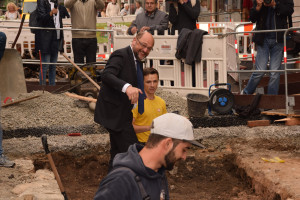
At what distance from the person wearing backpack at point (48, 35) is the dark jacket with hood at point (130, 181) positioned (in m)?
10.6

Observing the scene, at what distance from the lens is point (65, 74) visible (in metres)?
21.3

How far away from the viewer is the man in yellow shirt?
761 centimetres

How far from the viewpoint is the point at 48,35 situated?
1470 cm

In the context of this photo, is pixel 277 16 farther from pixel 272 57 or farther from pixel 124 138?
pixel 124 138

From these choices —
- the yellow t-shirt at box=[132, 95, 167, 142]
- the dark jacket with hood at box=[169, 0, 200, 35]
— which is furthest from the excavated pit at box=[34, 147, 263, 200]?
the dark jacket with hood at box=[169, 0, 200, 35]

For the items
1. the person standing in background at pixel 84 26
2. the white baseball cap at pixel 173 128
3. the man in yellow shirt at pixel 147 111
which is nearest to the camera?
the white baseball cap at pixel 173 128

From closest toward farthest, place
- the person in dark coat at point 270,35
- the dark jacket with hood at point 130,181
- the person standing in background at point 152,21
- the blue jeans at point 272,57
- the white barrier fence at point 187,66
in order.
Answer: the dark jacket with hood at point 130,181 < the person in dark coat at point 270,35 < the blue jeans at point 272,57 < the white barrier fence at point 187,66 < the person standing in background at point 152,21

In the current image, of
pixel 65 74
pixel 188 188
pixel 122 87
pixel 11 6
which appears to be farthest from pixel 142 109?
pixel 11 6

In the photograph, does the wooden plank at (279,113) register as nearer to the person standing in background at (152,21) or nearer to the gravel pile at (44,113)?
the person standing in background at (152,21)

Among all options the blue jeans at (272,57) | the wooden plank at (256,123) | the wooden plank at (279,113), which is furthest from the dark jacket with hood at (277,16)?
the wooden plank at (256,123)

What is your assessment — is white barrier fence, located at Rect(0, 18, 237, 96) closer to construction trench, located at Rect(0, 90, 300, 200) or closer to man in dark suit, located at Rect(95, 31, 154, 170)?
construction trench, located at Rect(0, 90, 300, 200)

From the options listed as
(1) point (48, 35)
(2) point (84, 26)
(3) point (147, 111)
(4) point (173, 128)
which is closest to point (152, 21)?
(2) point (84, 26)

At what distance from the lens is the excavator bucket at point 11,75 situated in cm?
1334

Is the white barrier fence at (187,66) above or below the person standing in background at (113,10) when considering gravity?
below
